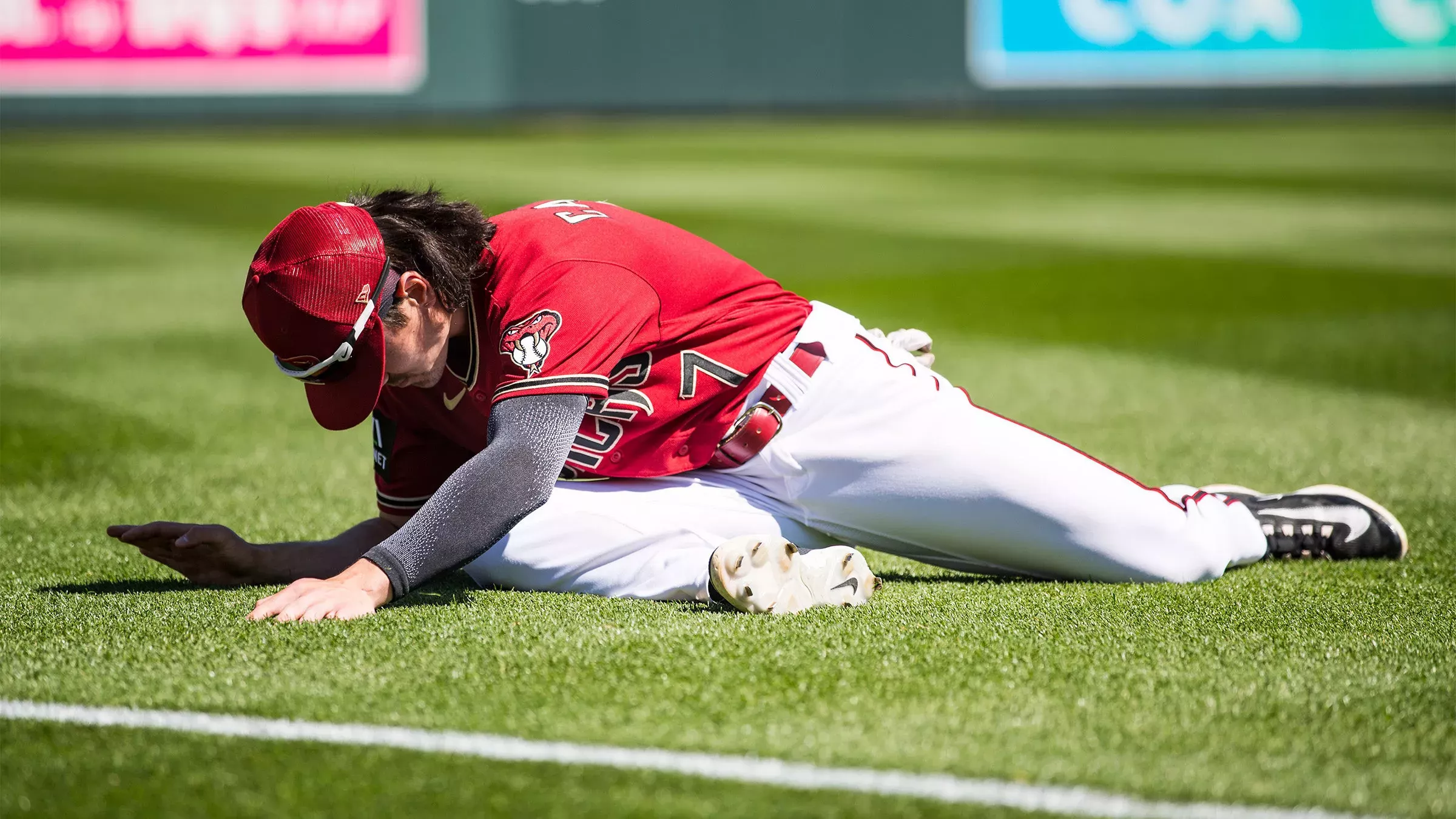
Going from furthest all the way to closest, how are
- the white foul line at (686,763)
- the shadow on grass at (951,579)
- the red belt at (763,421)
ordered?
the shadow on grass at (951,579) → the red belt at (763,421) → the white foul line at (686,763)

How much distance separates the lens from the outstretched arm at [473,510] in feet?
9.32

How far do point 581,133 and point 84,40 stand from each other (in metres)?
7.79

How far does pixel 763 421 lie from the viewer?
338 centimetres

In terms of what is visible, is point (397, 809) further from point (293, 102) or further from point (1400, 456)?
point (293, 102)

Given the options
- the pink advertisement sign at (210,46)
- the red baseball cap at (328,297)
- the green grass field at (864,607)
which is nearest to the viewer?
the green grass field at (864,607)

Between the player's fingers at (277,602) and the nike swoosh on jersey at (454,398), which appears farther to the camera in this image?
the nike swoosh on jersey at (454,398)

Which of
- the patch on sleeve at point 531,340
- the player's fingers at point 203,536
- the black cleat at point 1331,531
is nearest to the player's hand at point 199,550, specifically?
the player's fingers at point 203,536

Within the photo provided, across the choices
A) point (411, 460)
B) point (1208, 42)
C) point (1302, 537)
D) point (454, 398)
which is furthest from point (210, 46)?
point (1302, 537)

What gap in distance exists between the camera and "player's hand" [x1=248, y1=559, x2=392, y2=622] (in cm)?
292

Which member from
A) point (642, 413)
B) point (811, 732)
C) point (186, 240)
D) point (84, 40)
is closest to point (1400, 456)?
point (642, 413)

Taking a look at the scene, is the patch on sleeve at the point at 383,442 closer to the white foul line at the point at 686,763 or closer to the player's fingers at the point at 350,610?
the player's fingers at the point at 350,610

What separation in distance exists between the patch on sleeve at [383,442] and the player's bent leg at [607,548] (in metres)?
0.34

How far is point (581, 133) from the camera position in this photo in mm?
23375

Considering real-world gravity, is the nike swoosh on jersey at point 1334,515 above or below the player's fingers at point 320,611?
below
